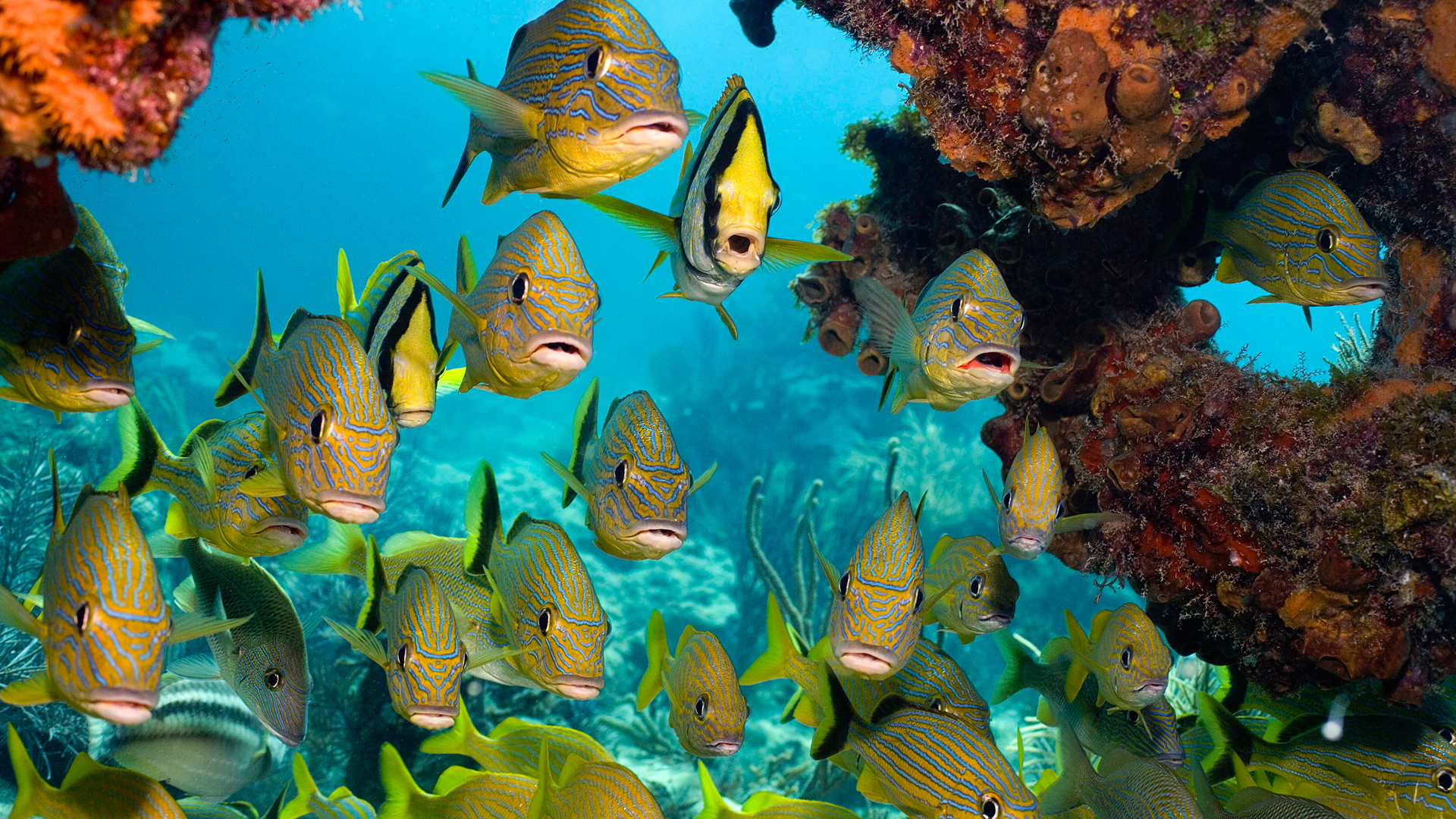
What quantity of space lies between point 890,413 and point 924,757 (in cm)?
162

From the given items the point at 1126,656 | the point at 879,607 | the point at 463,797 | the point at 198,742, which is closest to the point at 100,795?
the point at 463,797

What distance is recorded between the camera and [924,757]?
2.41m

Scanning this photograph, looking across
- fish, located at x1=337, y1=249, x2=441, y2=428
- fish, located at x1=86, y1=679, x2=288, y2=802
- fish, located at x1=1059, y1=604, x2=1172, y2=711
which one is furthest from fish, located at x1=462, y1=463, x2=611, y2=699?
fish, located at x1=1059, y1=604, x2=1172, y2=711

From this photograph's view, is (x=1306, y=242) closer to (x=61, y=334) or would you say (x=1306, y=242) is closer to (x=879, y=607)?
(x=879, y=607)

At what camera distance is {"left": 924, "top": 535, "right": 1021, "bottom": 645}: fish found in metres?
2.95

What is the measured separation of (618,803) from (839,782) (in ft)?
15.3

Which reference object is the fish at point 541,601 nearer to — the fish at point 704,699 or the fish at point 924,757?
the fish at point 704,699

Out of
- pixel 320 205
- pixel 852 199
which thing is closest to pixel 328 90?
pixel 320 205

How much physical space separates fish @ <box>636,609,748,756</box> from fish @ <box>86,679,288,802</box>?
2.11 meters

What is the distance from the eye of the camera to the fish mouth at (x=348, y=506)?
1.72 metres

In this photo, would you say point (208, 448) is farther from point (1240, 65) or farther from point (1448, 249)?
point (1448, 249)

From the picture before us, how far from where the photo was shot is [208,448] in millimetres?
2166

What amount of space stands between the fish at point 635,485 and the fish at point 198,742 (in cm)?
226

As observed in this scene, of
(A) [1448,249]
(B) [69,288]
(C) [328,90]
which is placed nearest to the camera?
(B) [69,288]
